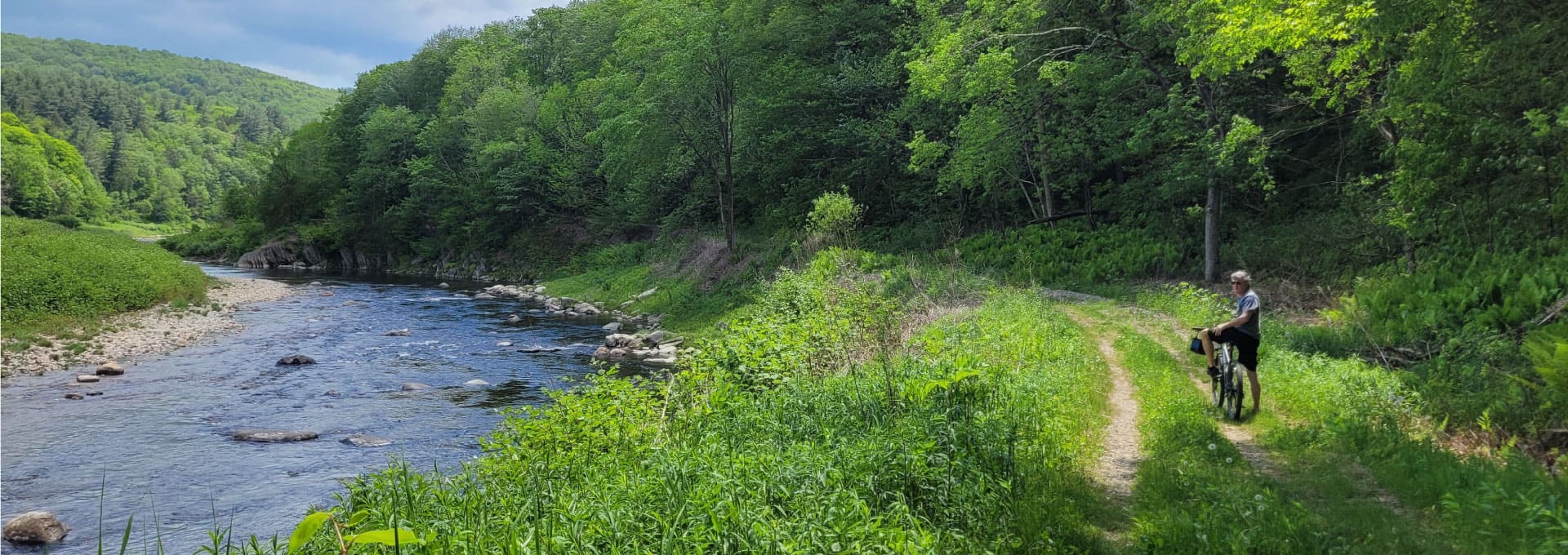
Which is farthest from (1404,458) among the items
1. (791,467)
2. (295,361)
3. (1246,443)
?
(295,361)

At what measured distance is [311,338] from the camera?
2478cm

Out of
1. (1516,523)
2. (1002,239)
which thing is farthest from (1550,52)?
(1002,239)

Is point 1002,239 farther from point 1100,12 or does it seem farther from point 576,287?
point 576,287

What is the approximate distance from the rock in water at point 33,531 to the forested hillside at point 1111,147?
50.4 feet

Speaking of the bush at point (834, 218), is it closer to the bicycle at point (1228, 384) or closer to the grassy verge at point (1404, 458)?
the bicycle at point (1228, 384)

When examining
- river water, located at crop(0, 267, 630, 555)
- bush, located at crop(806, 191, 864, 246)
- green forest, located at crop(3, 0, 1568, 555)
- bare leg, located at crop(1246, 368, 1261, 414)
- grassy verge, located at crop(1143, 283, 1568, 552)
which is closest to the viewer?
grassy verge, located at crop(1143, 283, 1568, 552)

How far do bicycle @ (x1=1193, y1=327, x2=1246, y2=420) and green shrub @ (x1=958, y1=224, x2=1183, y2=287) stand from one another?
12243 mm

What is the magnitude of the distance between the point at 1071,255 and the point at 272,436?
22.0m

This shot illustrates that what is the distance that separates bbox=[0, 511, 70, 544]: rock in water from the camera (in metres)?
8.87

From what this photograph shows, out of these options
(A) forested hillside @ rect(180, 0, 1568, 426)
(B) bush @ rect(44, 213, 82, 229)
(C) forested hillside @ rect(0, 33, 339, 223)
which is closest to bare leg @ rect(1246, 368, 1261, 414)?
(A) forested hillside @ rect(180, 0, 1568, 426)

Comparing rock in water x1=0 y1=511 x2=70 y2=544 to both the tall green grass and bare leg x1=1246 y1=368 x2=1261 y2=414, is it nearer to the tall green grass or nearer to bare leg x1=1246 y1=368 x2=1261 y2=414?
the tall green grass

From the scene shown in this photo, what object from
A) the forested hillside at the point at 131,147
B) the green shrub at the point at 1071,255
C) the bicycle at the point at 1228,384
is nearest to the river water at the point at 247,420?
the bicycle at the point at 1228,384

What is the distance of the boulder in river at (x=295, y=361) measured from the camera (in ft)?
66.7

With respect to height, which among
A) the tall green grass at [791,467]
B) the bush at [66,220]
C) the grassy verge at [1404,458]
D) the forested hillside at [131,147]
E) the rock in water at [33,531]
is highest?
the forested hillside at [131,147]
